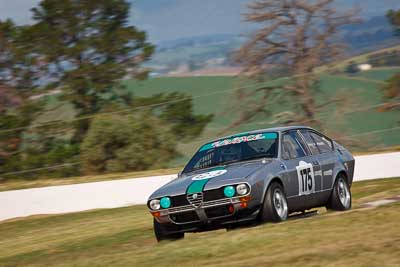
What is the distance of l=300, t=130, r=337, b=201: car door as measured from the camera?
13.2 meters

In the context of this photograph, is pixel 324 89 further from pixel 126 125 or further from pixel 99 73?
pixel 99 73

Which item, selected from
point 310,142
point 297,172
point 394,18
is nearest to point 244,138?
point 297,172

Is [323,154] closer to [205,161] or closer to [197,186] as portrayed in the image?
[205,161]

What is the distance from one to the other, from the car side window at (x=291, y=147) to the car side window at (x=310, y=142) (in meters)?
0.29

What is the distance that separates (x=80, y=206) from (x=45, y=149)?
1307cm

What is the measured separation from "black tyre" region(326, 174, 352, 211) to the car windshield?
141 cm

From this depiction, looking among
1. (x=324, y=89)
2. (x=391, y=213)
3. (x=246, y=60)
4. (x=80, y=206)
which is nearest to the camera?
(x=391, y=213)

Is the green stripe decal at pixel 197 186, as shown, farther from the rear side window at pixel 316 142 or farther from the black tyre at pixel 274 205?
the rear side window at pixel 316 142

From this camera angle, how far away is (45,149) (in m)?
35.4

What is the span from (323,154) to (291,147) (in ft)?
2.86

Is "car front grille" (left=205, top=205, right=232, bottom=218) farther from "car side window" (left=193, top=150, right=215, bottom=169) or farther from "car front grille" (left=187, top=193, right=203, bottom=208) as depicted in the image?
"car side window" (left=193, top=150, right=215, bottom=169)

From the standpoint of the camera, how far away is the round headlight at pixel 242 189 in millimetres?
11273

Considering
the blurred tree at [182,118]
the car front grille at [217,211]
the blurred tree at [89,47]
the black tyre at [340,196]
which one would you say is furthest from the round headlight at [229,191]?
the blurred tree at [89,47]

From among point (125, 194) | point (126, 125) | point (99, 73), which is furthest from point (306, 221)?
point (99, 73)
